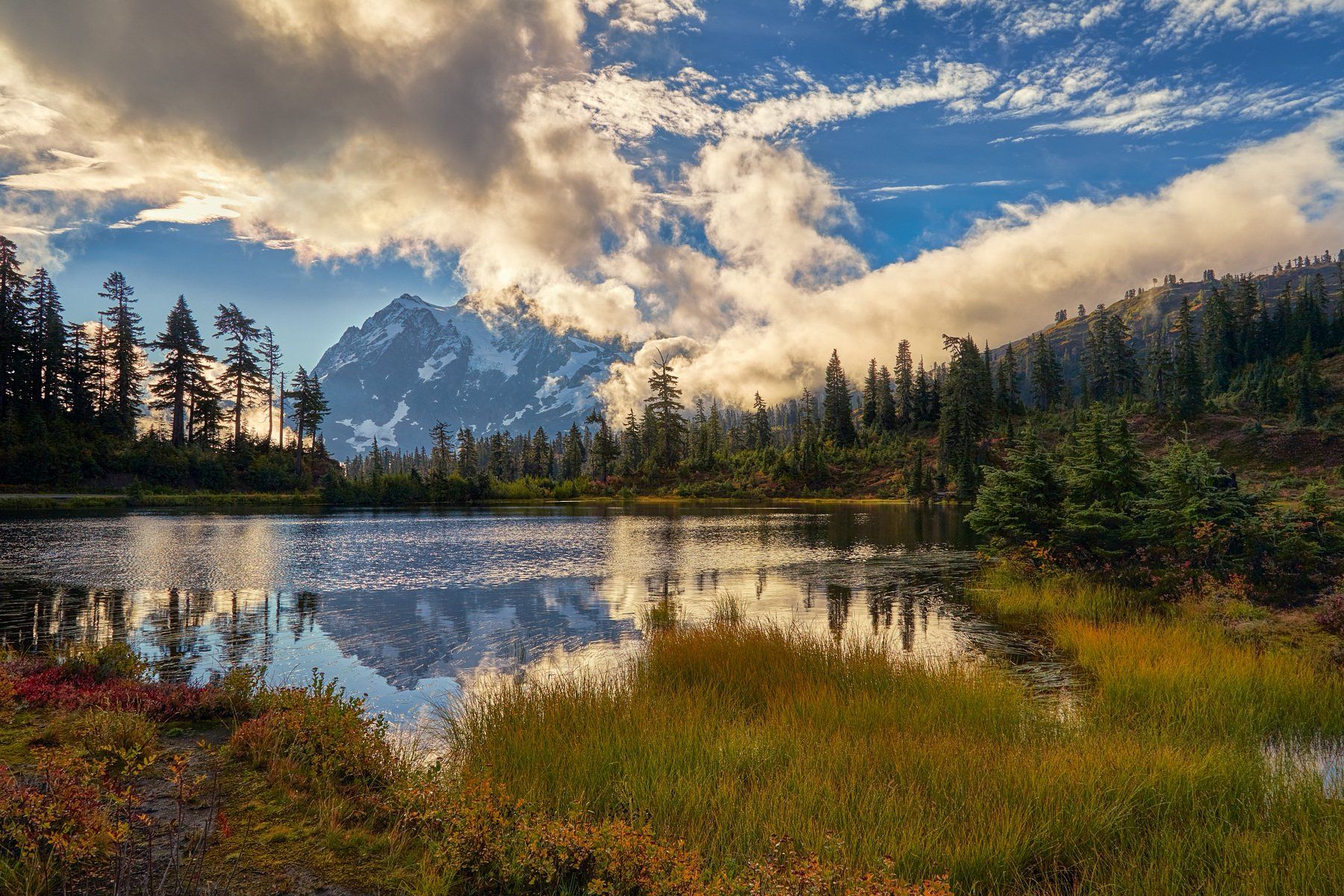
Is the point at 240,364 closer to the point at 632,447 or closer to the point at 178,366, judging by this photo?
the point at 178,366

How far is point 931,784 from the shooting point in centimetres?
646

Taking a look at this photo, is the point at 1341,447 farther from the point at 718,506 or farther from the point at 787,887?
the point at 787,887

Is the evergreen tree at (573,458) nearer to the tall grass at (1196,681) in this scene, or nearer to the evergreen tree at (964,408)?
the evergreen tree at (964,408)

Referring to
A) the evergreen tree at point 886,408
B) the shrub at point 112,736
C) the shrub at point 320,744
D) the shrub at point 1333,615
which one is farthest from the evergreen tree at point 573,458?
the shrub at point 320,744

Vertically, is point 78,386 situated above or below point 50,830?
above

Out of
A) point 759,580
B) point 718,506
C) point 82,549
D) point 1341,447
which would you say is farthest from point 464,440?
point 1341,447

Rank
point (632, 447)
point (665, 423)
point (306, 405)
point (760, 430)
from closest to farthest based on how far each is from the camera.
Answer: point (306, 405)
point (665, 423)
point (632, 447)
point (760, 430)

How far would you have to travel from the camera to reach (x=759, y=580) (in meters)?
26.5

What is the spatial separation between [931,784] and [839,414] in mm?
136113

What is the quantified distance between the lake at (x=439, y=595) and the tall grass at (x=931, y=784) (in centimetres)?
392

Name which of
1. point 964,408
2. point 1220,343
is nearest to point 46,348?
point 964,408

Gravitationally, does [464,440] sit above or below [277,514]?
above

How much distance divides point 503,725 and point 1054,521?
2057cm

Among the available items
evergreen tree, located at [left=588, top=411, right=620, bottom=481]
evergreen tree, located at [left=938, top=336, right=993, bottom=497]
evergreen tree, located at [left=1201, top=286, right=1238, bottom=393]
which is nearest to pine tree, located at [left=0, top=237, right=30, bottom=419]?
evergreen tree, located at [left=588, top=411, right=620, bottom=481]
